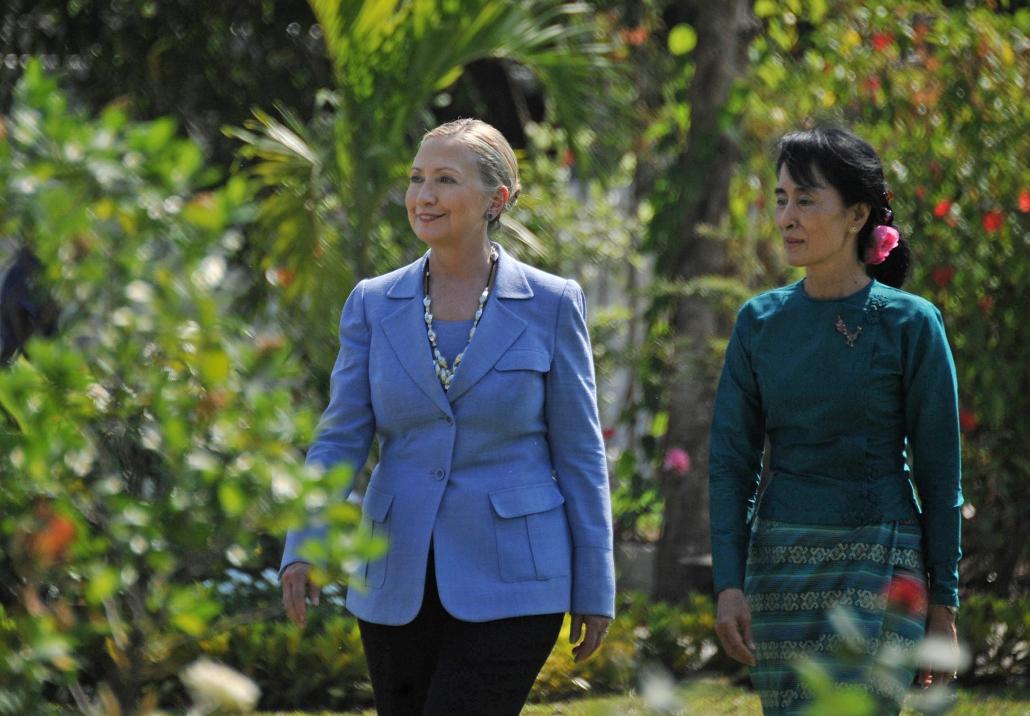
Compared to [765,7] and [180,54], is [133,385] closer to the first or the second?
[765,7]

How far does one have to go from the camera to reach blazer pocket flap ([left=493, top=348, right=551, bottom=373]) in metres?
3.54

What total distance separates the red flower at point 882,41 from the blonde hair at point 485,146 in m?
4.41

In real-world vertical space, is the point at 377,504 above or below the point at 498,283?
below

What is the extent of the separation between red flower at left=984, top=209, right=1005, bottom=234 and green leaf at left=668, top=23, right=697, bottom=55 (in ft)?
6.10

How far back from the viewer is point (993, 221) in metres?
7.12

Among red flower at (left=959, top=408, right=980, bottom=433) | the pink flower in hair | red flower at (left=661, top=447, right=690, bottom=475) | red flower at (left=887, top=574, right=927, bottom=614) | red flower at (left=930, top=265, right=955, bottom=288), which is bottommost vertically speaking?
red flower at (left=661, top=447, right=690, bottom=475)

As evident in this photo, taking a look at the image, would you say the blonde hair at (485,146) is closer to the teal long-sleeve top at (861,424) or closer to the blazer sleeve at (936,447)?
the teal long-sleeve top at (861,424)

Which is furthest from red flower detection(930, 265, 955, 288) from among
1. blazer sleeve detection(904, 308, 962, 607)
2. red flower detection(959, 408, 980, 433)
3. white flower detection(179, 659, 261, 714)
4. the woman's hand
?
white flower detection(179, 659, 261, 714)

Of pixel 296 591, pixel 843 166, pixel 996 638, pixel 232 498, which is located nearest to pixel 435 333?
pixel 296 591

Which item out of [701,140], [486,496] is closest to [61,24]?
[701,140]

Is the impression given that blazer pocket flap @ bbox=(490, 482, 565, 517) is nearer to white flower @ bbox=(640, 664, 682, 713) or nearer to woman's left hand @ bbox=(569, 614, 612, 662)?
woman's left hand @ bbox=(569, 614, 612, 662)

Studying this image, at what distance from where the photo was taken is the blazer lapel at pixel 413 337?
11.5 feet

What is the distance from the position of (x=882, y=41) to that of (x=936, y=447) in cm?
452

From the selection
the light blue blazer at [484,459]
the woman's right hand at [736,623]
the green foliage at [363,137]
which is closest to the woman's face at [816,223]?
the light blue blazer at [484,459]
